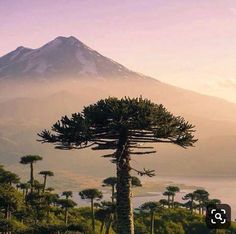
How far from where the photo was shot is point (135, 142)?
71.3 ft

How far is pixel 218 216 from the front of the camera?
34.8ft

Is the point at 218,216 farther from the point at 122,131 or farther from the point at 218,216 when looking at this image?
the point at 122,131

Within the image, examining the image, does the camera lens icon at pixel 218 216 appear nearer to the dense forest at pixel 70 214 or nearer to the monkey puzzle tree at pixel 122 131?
the monkey puzzle tree at pixel 122 131

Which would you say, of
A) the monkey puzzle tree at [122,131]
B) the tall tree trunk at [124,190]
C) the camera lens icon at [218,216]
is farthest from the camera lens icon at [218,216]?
the tall tree trunk at [124,190]

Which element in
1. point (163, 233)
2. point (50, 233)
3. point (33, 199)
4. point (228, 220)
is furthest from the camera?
point (163, 233)

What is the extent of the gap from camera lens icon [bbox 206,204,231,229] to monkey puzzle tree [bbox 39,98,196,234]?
31.5 ft

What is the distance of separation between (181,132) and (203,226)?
2390 inches

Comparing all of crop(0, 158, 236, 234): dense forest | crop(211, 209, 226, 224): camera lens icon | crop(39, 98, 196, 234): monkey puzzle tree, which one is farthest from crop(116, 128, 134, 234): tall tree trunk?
crop(0, 158, 236, 234): dense forest

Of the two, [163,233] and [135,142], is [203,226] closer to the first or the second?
[163,233]

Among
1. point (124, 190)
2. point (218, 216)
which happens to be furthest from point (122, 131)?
point (218, 216)

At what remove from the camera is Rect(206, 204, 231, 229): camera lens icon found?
10469 mm

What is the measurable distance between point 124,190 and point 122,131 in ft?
9.07

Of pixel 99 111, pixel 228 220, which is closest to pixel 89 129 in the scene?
pixel 99 111

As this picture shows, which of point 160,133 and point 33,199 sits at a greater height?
point 160,133
